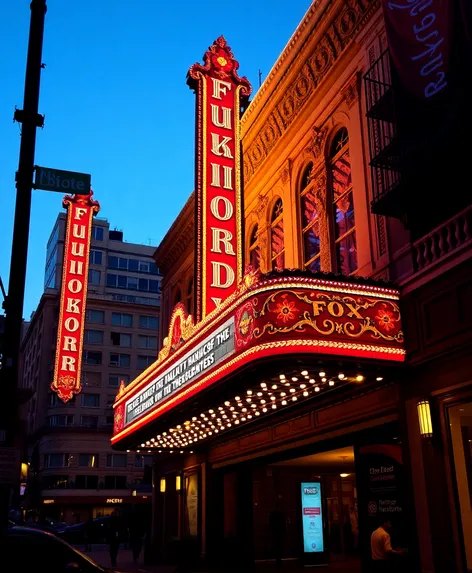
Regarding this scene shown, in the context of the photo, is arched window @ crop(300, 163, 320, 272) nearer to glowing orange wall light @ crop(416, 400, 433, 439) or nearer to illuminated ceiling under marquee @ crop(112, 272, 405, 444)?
illuminated ceiling under marquee @ crop(112, 272, 405, 444)

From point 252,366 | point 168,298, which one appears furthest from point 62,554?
point 168,298

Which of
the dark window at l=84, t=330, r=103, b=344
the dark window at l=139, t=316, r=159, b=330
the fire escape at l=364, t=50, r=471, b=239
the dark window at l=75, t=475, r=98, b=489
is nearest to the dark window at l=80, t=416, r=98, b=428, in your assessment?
the dark window at l=75, t=475, r=98, b=489

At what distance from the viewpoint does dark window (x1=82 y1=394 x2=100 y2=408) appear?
6881 centimetres

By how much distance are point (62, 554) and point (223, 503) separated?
13.3 meters

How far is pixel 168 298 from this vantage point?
28609 millimetres

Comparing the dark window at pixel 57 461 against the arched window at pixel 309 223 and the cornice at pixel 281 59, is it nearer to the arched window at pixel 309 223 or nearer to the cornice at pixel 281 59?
the cornice at pixel 281 59

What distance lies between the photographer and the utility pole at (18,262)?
22.7ft

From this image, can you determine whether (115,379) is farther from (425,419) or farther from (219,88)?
(425,419)

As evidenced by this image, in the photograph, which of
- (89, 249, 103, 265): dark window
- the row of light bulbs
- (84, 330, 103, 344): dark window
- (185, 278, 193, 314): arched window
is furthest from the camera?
(89, 249, 103, 265): dark window

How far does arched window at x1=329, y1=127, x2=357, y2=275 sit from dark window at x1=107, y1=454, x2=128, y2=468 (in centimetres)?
5683

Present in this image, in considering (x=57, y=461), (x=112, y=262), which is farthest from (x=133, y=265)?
(x=57, y=461)

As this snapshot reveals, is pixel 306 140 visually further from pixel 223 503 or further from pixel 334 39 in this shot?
pixel 223 503

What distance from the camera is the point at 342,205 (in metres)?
15.4

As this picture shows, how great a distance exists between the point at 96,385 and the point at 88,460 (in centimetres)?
783
